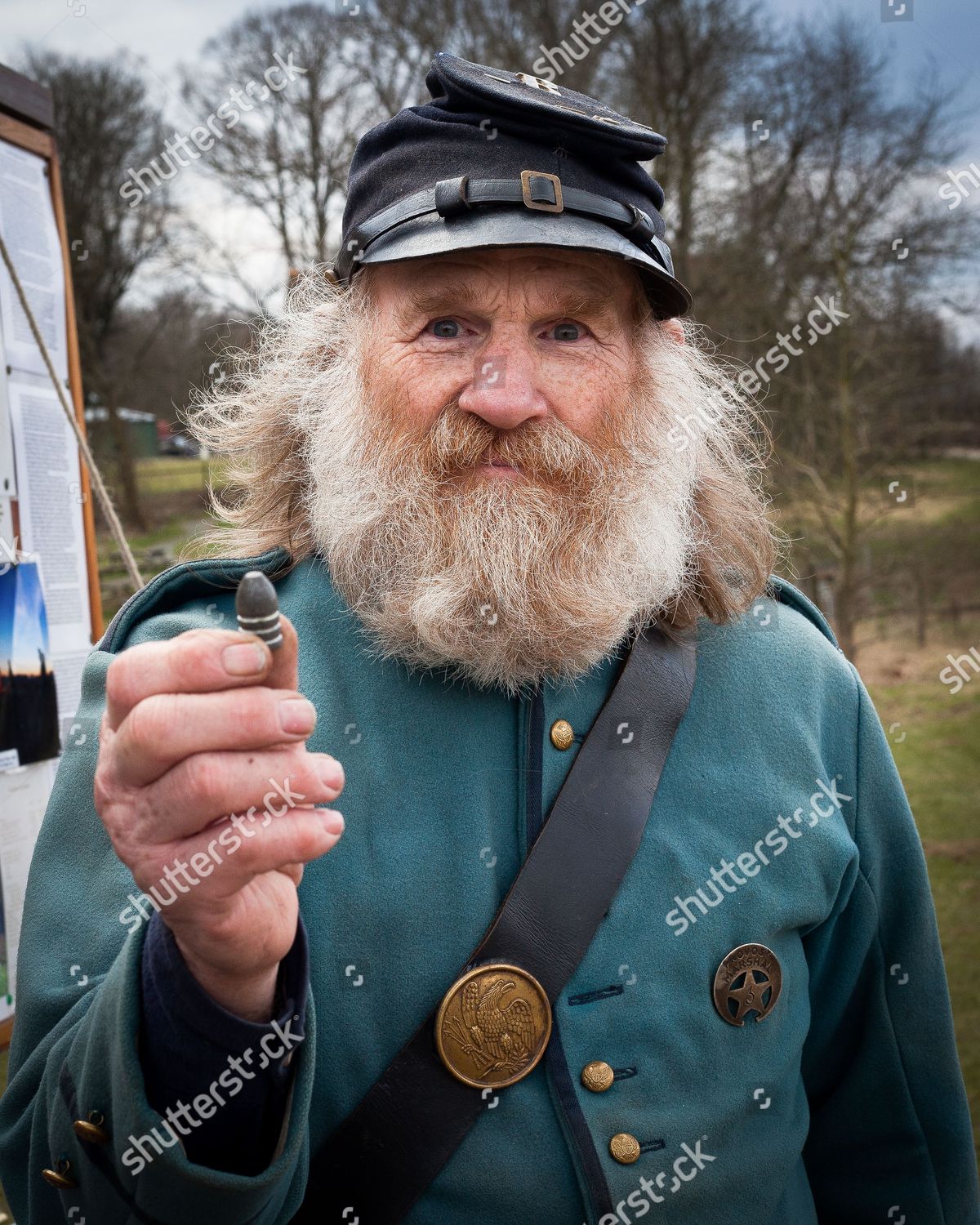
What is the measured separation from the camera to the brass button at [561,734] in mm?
1907

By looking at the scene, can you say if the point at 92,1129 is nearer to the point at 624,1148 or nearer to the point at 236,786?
the point at 236,786

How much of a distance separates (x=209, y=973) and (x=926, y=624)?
30.0 feet

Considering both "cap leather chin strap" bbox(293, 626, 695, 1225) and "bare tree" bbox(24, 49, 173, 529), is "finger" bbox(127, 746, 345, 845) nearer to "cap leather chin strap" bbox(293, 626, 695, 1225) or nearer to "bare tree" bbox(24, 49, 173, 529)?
"cap leather chin strap" bbox(293, 626, 695, 1225)

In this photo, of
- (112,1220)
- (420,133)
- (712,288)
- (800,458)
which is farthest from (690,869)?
(712,288)

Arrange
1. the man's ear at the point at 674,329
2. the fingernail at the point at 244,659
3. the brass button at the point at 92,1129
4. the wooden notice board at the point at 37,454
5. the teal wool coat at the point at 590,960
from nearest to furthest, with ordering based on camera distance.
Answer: the fingernail at the point at 244,659 < the brass button at the point at 92,1129 < the teal wool coat at the point at 590,960 < the man's ear at the point at 674,329 < the wooden notice board at the point at 37,454

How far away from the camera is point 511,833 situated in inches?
72.6

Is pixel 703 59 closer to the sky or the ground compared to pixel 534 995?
closer to the sky

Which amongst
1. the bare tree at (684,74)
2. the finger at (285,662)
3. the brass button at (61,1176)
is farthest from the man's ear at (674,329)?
the bare tree at (684,74)

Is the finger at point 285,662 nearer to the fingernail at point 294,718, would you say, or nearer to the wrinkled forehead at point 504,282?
the fingernail at point 294,718

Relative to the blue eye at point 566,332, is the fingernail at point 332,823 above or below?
below

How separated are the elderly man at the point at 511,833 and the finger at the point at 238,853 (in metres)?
0.08

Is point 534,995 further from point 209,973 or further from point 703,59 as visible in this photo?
point 703,59

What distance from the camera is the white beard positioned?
190 centimetres

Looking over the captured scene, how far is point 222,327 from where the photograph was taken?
29.3 ft
